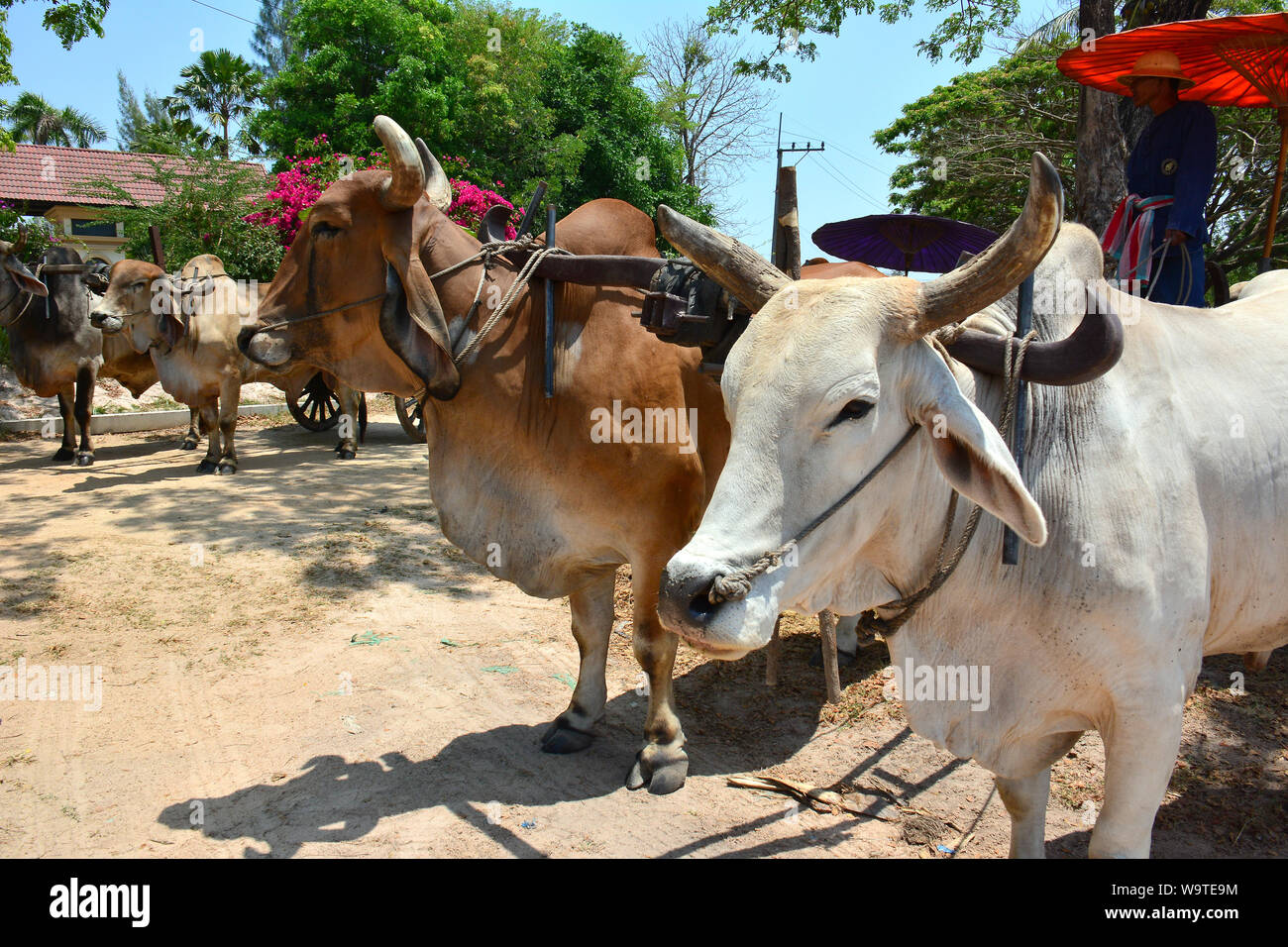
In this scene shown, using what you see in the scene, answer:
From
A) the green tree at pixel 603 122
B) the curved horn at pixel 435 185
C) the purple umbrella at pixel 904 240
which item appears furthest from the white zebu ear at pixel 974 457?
the green tree at pixel 603 122

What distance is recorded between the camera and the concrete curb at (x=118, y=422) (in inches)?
487

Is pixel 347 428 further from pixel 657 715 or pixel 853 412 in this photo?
pixel 853 412

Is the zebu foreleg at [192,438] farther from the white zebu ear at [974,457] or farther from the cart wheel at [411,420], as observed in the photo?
the white zebu ear at [974,457]

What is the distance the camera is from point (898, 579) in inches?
91.3

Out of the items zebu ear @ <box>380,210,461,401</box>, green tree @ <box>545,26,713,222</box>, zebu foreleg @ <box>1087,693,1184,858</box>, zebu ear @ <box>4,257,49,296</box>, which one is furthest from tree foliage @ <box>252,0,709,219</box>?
zebu foreleg @ <box>1087,693,1184,858</box>

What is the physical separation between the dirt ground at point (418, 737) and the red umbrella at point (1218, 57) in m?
3.17

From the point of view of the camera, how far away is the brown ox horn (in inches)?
136

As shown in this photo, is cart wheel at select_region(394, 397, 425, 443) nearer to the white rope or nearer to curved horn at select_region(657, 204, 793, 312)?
the white rope

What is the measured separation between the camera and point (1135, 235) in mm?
4289

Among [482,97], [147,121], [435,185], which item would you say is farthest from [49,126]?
[435,185]

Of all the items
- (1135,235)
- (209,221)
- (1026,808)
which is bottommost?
(1026,808)

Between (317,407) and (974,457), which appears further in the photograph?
(317,407)

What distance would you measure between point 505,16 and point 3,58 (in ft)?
44.9

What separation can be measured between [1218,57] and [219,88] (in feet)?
144
